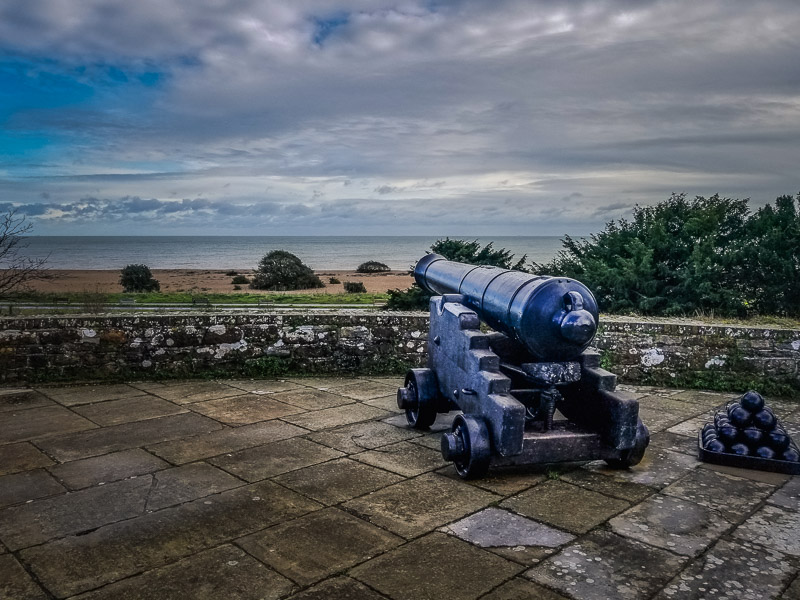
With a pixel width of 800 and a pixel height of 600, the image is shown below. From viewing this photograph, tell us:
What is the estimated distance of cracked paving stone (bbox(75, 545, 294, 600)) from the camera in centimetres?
292

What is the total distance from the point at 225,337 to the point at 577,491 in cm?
501

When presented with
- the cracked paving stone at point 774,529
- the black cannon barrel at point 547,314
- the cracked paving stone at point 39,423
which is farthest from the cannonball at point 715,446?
the cracked paving stone at point 39,423

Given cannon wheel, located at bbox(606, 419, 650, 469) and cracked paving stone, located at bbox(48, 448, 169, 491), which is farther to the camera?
cannon wheel, located at bbox(606, 419, 650, 469)

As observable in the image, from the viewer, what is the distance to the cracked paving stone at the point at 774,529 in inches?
137

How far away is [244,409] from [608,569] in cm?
409

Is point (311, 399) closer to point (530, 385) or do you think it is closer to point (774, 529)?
point (530, 385)

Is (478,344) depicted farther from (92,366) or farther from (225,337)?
(92,366)

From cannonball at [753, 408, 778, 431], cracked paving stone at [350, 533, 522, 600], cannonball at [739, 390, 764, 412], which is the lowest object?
cracked paving stone at [350, 533, 522, 600]

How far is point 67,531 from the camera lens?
11.8ft

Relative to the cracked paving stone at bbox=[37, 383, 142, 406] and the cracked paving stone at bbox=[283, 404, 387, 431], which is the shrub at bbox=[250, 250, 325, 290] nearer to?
the cracked paving stone at bbox=[37, 383, 142, 406]

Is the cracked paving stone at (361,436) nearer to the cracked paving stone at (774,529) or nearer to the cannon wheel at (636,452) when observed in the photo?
the cannon wheel at (636,452)

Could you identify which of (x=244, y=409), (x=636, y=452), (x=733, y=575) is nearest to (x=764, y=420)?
(x=636, y=452)

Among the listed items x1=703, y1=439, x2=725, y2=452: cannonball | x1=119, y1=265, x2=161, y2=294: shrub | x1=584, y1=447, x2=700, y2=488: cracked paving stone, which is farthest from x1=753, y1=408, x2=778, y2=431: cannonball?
x1=119, y1=265, x2=161, y2=294: shrub

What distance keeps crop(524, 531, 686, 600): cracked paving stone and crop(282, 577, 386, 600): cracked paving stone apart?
80 centimetres
